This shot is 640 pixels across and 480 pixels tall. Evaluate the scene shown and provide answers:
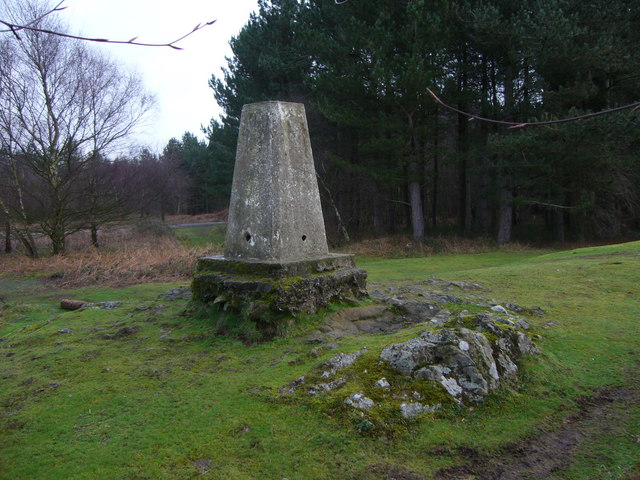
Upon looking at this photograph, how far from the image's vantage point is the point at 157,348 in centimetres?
571

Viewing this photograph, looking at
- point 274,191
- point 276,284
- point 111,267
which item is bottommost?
point 111,267

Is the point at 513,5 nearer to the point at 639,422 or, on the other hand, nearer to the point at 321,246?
the point at 321,246

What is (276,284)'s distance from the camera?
5.83 meters

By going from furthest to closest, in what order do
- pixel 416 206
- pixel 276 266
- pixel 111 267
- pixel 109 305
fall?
pixel 416 206 → pixel 111 267 → pixel 109 305 → pixel 276 266

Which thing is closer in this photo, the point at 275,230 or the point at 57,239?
the point at 275,230

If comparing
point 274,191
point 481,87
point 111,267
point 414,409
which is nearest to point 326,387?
point 414,409

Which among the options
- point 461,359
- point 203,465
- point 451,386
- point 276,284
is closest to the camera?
point 203,465

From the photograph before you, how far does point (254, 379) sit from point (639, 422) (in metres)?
3.23

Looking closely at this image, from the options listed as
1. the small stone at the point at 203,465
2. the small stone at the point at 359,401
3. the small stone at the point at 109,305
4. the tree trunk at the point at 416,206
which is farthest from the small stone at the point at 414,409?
the tree trunk at the point at 416,206

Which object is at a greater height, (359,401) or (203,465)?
(359,401)

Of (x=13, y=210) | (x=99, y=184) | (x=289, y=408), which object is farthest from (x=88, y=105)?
(x=289, y=408)

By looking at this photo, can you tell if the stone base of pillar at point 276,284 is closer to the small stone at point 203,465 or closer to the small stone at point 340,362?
the small stone at point 340,362

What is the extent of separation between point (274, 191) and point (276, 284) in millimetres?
1361

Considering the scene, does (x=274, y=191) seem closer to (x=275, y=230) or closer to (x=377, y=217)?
(x=275, y=230)
